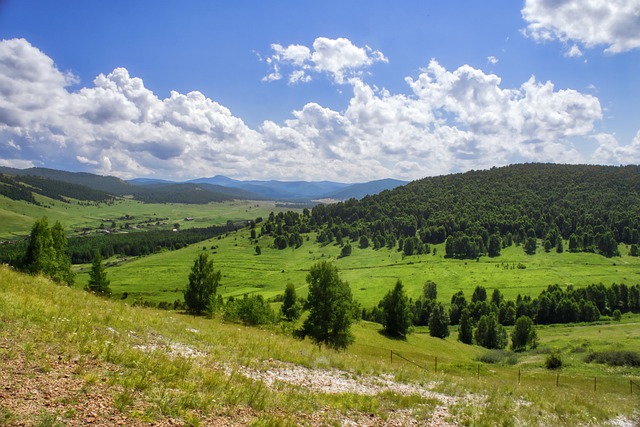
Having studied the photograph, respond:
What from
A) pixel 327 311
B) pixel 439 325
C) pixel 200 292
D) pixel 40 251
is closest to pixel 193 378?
pixel 327 311

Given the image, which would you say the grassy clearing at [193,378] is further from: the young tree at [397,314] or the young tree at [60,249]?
the young tree at [397,314]

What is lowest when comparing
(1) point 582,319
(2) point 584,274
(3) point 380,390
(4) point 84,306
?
(1) point 582,319

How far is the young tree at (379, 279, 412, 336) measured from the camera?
260ft

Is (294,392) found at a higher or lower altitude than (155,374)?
lower

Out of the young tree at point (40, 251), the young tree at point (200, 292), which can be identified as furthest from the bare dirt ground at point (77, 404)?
the young tree at point (40, 251)

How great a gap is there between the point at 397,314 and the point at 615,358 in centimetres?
4167

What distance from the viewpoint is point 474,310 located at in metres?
142

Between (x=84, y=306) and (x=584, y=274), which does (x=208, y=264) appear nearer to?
(x=84, y=306)

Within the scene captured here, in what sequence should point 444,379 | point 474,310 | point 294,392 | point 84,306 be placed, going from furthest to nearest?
point 474,310 < point 444,379 < point 84,306 < point 294,392

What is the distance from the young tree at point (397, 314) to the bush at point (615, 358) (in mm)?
35466

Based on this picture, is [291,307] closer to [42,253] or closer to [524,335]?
[42,253]

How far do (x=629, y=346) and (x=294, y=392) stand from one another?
112929 millimetres

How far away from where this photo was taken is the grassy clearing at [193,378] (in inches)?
418

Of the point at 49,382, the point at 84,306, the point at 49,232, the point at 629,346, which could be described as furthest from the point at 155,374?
the point at 629,346
